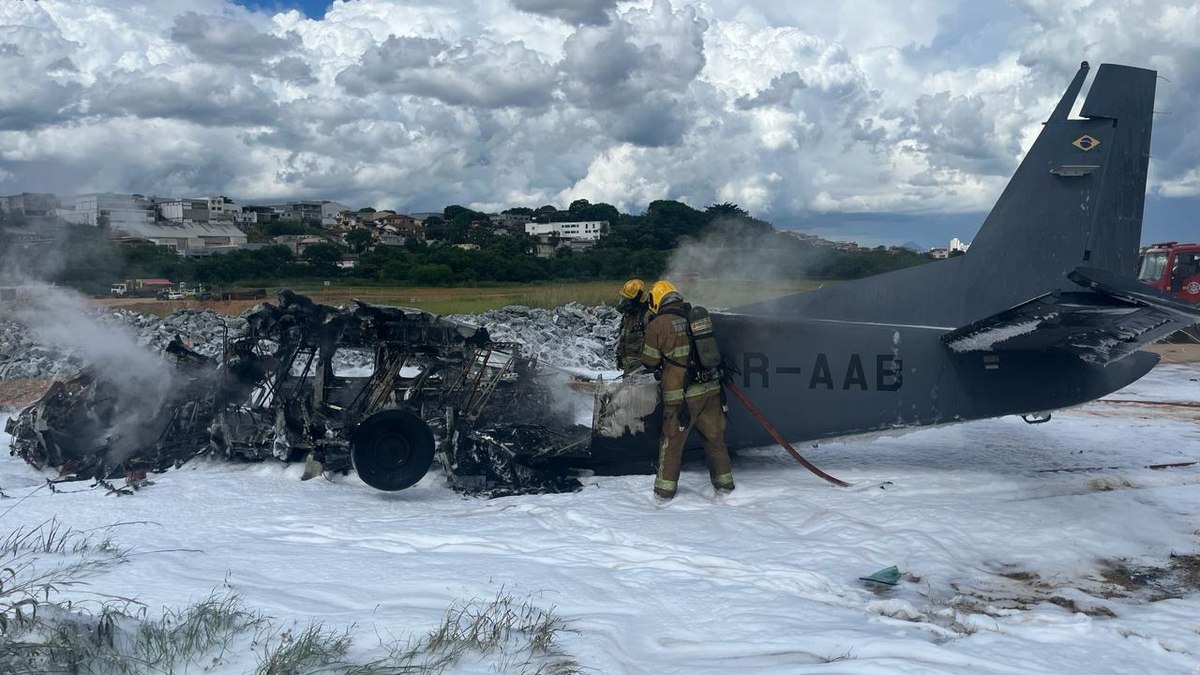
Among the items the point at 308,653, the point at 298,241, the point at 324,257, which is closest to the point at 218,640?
the point at 308,653

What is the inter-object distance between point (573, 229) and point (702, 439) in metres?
11.7

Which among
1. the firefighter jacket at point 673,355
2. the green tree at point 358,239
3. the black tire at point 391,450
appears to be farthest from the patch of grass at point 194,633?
the green tree at point 358,239

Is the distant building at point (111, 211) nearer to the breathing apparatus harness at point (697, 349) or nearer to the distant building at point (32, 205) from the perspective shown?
the distant building at point (32, 205)

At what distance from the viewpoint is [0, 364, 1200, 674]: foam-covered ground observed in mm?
4191

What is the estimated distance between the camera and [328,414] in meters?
7.58

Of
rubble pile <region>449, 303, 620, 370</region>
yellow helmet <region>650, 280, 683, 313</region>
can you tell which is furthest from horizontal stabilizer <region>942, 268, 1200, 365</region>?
rubble pile <region>449, 303, 620, 370</region>

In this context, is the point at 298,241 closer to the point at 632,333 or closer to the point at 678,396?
the point at 632,333

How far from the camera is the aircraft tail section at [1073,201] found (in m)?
7.76

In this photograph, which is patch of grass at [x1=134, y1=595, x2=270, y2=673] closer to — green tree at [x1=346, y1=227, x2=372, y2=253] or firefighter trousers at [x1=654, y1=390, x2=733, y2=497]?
firefighter trousers at [x1=654, y1=390, x2=733, y2=497]

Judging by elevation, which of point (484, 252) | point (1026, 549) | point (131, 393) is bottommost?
point (1026, 549)

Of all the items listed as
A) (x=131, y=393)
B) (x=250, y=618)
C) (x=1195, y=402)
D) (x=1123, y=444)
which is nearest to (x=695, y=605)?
(x=250, y=618)

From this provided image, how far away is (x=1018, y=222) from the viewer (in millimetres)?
7895

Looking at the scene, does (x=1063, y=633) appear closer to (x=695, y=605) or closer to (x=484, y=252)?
(x=695, y=605)

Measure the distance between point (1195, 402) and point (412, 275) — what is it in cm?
1269
